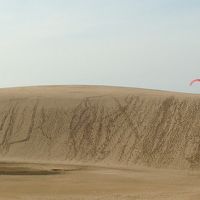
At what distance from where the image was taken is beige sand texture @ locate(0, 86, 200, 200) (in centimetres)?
2409

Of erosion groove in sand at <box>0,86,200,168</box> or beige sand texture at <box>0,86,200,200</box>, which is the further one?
erosion groove in sand at <box>0,86,200,168</box>

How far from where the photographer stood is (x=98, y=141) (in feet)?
120

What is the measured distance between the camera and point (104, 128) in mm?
38344

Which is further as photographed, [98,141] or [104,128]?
A: [104,128]

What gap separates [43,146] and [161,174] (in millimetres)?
10800

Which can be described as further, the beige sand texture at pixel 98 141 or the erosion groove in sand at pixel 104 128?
the erosion groove in sand at pixel 104 128

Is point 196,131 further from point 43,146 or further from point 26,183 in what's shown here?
point 26,183

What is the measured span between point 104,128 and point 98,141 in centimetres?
189

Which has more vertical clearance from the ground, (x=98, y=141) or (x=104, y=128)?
(x=104, y=128)

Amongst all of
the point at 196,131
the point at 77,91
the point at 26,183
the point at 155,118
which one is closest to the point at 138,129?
the point at 155,118

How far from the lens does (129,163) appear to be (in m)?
33.1

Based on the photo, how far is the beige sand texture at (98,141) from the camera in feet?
79.0

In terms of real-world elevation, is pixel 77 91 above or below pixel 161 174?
above

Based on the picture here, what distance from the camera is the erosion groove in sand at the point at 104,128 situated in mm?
34406
